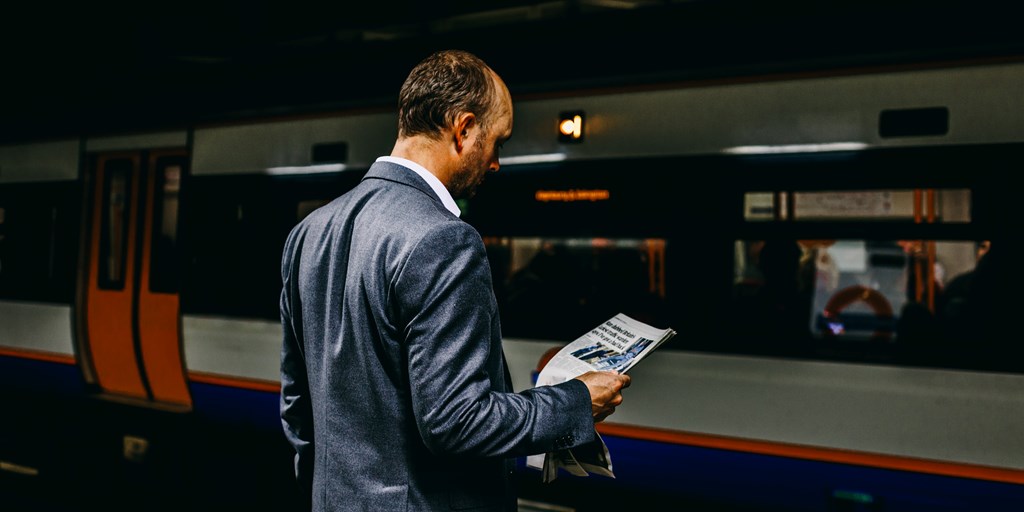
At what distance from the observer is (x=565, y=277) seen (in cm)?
411

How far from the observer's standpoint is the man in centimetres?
135

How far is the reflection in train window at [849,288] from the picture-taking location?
3.31 m

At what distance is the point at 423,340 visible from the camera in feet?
4.40

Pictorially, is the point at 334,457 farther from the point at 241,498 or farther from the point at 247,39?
the point at 247,39

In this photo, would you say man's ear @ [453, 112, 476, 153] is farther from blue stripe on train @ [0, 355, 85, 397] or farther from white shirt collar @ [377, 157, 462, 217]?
blue stripe on train @ [0, 355, 85, 397]

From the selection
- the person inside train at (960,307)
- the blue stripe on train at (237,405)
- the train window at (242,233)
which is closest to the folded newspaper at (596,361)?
the person inside train at (960,307)

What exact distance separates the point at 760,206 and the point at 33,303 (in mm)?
6017

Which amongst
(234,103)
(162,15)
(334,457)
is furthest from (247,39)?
(334,457)

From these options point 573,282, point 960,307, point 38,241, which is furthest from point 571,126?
point 38,241

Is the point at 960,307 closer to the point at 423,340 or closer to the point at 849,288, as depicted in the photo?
the point at 849,288

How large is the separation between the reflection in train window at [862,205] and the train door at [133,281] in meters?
4.21

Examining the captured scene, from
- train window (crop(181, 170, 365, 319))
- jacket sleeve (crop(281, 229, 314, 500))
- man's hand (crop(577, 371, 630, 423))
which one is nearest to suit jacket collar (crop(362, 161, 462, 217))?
jacket sleeve (crop(281, 229, 314, 500))

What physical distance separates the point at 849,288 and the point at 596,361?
2.22 metres

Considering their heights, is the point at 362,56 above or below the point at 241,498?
above
